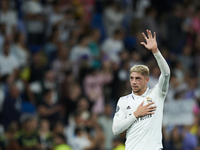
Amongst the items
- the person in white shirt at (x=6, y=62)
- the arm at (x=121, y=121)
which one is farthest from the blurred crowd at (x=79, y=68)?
the arm at (x=121, y=121)

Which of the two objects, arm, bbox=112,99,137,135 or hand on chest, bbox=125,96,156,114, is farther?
hand on chest, bbox=125,96,156,114

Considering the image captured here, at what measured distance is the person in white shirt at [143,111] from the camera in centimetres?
620

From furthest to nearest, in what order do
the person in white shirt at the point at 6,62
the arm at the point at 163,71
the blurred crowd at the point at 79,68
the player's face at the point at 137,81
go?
the person in white shirt at the point at 6,62 → the blurred crowd at the point at 79,68 → the player's face at the point at 137,81 → the arm at the point at 163,71

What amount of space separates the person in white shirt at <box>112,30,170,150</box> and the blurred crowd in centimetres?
501

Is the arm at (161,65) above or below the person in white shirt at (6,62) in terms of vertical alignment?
below

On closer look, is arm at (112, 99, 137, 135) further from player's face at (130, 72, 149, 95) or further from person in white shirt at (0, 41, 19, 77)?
person in white shirt at (0, 41, 19, 77)

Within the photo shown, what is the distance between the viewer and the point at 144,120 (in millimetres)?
6289

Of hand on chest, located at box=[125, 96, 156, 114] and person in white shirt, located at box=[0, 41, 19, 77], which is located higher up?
person in white shirt, located at box=[0, 41, 19, 77]

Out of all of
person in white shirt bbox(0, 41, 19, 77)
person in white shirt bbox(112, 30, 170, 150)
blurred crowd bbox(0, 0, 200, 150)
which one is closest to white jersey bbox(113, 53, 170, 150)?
person in white shirt bbox(112, 30, 170, 150)

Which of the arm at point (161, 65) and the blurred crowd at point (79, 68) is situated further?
the blurred crowd at point (79, 68)

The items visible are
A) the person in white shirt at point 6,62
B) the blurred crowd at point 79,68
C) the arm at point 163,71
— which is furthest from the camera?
the person in white shirt at point 6,62

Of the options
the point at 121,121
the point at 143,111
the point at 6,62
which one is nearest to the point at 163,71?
the point at 143,111

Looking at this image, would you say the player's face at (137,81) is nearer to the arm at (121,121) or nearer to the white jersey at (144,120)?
the white jersey at (144,120)

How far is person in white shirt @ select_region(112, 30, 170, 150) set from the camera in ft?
20.3
